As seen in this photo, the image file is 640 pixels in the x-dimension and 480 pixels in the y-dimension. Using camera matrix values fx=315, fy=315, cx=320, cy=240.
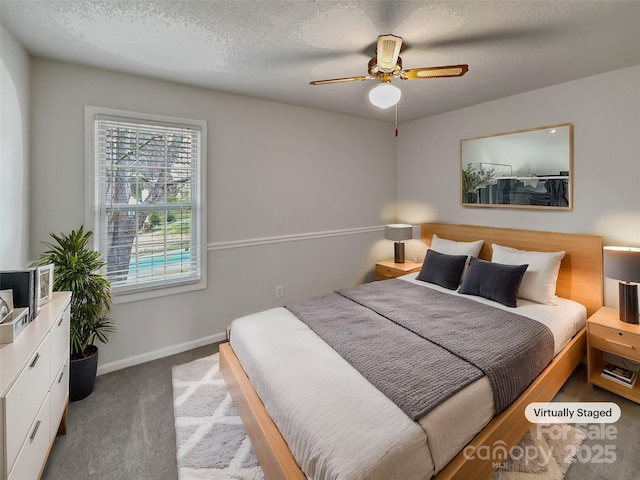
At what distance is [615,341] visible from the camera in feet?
7.68

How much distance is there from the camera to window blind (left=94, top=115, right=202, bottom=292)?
2.64 m

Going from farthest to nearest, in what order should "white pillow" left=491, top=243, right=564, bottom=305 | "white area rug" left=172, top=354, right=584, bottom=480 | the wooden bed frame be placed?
1. "white pillow" left=491, top=243, right=564, bottom=305
2. "white area rug" left=172, top=354, right=584, bottom=480
3. the wooden bed frame

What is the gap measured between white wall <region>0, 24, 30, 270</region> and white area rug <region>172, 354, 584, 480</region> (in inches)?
59.4

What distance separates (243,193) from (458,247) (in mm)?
2447

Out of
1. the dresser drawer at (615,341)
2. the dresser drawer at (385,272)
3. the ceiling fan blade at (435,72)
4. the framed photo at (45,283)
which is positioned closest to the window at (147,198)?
the framed photo at (45,283)

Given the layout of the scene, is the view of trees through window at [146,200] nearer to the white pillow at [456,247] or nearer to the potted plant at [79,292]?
the potted plant at [79,292]

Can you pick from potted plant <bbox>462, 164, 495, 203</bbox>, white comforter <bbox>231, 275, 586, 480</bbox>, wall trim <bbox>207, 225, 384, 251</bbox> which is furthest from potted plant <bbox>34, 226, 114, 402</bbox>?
potted plant <bbox>462, 164, 495, 203</bbox>

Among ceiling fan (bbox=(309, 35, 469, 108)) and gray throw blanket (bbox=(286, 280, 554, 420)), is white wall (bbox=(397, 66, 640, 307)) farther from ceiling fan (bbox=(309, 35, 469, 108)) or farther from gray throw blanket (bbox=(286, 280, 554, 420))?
ceiling fan (bbox=(309, 35, 469, 108))

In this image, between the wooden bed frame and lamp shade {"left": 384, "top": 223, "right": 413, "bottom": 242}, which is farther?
lamp shade {"left": 384, "top": 223, "right": 413, "bottom": 242}

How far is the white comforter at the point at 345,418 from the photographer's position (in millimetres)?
1264

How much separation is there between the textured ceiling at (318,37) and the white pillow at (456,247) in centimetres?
160

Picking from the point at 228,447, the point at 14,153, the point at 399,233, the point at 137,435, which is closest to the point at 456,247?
the point at 399,233

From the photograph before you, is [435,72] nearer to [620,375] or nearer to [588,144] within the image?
[588,144]

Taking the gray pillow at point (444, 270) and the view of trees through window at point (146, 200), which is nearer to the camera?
the view of trees through window at point (146, 200)
